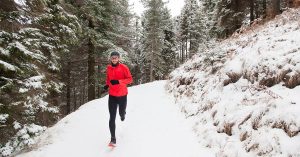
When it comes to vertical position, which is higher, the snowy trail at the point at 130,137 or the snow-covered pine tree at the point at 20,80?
the snow-covered pine tree at the point at 20,80

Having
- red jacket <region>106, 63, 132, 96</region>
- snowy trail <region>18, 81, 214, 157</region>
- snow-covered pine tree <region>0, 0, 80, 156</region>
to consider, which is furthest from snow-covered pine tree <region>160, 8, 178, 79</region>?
red jacket <region>106, 63, 132, 96</region>

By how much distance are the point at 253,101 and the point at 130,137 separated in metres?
3.58

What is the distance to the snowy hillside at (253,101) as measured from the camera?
5.07 m

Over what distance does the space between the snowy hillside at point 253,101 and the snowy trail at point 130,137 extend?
44cm

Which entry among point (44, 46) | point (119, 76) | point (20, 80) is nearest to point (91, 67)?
point (44, 46)

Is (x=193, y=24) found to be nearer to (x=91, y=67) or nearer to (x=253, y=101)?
(x=91, y=67)

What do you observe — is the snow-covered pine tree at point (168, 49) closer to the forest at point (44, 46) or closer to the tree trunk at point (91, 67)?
the forest at point (44, 46)

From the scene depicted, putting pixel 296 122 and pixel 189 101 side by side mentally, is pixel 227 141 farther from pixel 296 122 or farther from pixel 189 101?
pixel 189 101

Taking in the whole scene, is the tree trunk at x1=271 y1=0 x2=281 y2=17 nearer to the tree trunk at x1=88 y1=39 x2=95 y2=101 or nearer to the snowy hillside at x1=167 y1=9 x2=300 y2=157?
the snowy hillside at x1=167 y1=9 x2=300 y2=157

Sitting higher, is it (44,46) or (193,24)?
(193,24)

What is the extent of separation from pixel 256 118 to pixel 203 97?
360 cm

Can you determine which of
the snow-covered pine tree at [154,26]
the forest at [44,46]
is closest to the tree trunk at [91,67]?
the forest at [44,46]

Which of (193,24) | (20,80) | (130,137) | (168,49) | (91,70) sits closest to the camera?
(20,80)

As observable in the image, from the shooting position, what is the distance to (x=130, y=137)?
27.0ft
